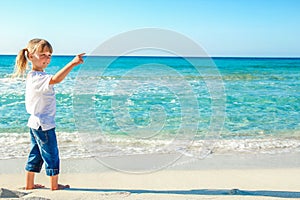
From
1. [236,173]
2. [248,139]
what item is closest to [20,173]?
[236,173]

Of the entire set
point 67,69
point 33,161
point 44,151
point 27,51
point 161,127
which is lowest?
point 161,127

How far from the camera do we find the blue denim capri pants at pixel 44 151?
3.36 m

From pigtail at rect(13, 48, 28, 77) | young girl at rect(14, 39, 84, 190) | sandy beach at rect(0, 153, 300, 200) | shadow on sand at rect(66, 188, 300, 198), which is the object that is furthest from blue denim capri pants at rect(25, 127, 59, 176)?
pigtail at rect(13, 48, 28, 77)

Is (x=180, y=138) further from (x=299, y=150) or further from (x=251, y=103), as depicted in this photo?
(x=251, y=103)

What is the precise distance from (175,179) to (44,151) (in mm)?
1473

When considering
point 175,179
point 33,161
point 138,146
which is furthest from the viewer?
point 138,146

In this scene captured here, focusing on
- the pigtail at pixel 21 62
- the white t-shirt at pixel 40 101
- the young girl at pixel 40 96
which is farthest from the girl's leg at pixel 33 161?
the pigtail at pixel 21 62

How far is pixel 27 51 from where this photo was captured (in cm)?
333

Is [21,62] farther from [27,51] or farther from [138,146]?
[138,146]

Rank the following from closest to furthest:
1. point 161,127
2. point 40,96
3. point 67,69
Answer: point 67,69 → point 40,96 → point 161,127

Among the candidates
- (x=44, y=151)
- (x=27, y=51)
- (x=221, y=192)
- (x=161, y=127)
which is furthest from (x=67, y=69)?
(x=161, y=127)

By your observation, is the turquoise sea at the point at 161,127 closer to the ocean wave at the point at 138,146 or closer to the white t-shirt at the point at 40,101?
the ocean wave at the point at 138,146

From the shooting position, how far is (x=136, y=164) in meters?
5.06

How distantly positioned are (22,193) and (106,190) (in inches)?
30.2
